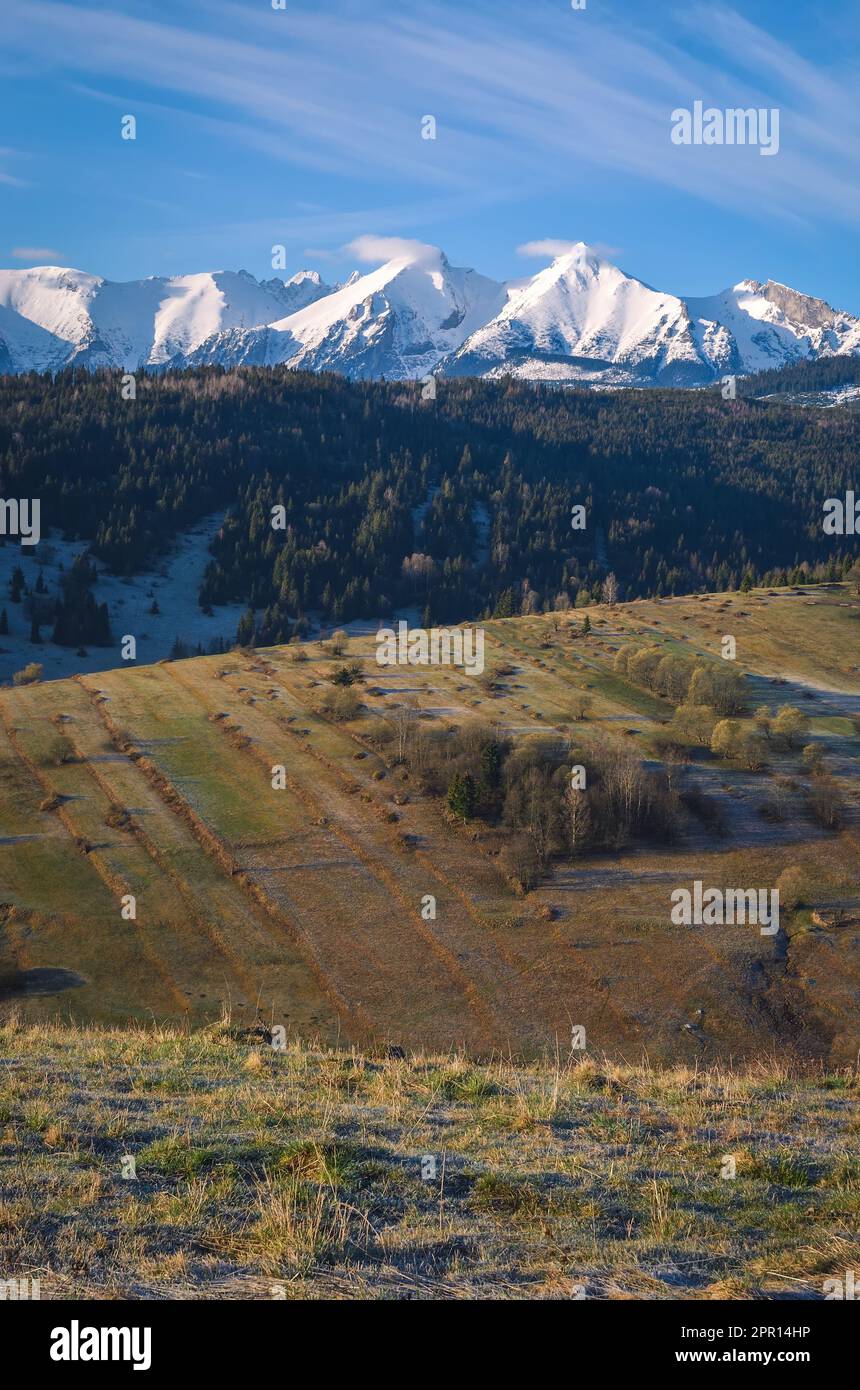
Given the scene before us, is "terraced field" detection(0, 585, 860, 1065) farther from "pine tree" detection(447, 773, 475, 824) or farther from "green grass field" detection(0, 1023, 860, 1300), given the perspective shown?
"green grass field" detection(0, 1023, 860, 1300)

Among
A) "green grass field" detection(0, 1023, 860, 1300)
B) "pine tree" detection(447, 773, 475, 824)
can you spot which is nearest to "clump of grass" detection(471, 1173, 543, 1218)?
"green grass field" detection(0, 1023, 860, 1300)

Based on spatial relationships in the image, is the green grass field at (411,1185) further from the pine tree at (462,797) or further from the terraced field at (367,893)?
the pine tree at (462,797)

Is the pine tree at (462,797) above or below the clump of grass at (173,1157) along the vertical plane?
below

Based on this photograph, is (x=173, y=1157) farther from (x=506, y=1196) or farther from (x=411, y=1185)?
Answer: (x=506, y=1196)

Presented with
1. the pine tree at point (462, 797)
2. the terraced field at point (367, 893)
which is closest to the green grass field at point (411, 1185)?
the terraced field at point (367, 893)

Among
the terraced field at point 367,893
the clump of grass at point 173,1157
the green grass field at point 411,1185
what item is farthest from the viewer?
the terraced field at point 367,893

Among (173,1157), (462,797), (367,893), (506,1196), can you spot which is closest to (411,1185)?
(506,1196)

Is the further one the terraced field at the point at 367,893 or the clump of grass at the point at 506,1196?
the terraced field at the point at 367,893
